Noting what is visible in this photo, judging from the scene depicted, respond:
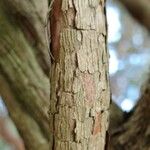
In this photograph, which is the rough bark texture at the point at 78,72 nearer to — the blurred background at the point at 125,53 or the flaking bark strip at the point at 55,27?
the flaking bark strip at the point at 55,27

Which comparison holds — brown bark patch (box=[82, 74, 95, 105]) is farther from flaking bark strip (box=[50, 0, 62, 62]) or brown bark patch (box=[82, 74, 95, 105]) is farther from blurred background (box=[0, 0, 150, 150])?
blurred background (box=[0, 0, 150, 150])

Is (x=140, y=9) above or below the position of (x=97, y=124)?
above

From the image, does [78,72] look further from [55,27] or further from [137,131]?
[137,131]

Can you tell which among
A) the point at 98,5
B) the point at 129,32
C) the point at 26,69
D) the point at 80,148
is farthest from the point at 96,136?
the point at 129,32

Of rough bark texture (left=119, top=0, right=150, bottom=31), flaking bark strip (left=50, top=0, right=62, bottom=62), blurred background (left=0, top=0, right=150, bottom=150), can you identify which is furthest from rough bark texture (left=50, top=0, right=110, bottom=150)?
blurred background (left=0, top=0, right=150, bottom=150)

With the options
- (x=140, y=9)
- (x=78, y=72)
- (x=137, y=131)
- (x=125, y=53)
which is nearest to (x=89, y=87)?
(x=78, y=72)

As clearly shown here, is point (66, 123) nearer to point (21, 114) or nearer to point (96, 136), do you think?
point (96, 136)
